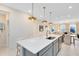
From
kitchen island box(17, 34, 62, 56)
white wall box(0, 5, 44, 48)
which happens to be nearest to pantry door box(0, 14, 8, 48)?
white wall box(0, 5, 44, 48)

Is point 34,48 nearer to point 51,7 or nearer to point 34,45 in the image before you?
point 34,45

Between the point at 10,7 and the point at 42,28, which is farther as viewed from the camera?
the point at 42,28

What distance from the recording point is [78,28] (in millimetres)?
14383

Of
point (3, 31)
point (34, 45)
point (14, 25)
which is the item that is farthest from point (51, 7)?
point (3, 31)

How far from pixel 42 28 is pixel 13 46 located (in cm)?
634

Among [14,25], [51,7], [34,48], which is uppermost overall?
[51,7]

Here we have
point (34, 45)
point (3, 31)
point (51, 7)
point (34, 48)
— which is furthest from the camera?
point (3, 31)

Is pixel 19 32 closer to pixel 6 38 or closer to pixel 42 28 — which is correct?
pixel 6 38

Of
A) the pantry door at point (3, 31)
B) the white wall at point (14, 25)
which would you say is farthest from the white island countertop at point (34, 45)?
the pantry door at point (3, 31)

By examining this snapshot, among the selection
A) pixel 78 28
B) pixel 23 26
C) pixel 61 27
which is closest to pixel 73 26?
pixel 78 28

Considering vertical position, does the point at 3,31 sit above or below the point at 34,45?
above

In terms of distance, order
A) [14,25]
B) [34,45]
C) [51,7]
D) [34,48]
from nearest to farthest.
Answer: [34,48] < [34,45] < [51,7] < [14,25]

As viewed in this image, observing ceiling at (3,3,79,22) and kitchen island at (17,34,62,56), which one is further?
ceiling at (3,3,79,22)

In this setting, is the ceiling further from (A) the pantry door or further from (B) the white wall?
(A) the pantry door
